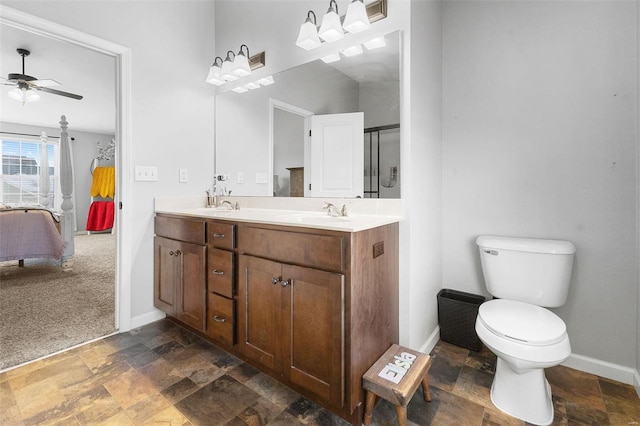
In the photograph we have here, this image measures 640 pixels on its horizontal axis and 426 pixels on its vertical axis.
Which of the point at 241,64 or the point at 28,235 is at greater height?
the point at 241,64

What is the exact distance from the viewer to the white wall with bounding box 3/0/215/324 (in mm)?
2041

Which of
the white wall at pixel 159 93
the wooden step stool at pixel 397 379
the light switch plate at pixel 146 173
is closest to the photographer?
the wooden step stool at pixel 397 379

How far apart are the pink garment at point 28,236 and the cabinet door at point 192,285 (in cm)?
282

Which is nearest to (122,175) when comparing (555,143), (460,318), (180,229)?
(180,229)

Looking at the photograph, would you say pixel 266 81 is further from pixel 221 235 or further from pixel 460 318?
pixel 460 318

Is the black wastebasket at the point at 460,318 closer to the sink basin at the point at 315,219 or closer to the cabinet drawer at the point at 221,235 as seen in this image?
the sink basin at the point at 315,219

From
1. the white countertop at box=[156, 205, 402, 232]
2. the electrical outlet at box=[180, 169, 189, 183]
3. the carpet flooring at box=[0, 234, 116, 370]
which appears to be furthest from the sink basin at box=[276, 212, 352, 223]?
the carpet flooring at box=[0, 234, 116, 370]

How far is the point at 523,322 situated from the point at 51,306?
3450mm

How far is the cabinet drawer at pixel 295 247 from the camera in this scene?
47.6 inches

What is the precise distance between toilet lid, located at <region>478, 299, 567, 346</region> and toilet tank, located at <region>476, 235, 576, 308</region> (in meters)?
0.11

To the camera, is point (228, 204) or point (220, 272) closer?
point (220, 272)

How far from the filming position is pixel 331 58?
6.27 feet

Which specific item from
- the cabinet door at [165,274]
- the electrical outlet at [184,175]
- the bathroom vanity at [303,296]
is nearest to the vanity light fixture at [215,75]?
the electrical outlet at [184,175]

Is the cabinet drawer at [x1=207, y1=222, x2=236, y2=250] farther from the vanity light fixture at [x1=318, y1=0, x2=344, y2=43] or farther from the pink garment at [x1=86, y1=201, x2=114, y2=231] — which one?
the pink garment at [x1=86, y1=201, x2=114, y2=231]
